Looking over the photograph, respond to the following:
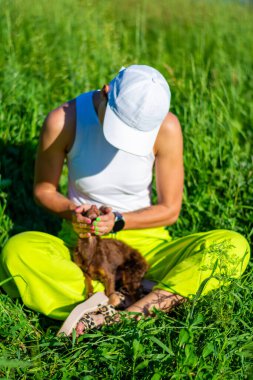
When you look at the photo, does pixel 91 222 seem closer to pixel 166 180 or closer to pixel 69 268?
pixel 69 268

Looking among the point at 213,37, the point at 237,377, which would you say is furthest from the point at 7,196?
the point at 213,37

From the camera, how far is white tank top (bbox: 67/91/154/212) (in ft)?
14.3

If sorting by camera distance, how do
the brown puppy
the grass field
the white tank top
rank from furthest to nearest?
the white tank top < the brown puppy < the grass field

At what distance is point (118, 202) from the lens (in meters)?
4.52

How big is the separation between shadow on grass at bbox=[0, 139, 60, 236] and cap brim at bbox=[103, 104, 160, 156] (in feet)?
5.30

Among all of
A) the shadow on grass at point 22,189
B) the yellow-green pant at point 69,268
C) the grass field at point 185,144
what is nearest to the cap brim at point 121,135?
the yellow-green pant at point 69,268

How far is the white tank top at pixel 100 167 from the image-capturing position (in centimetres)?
436

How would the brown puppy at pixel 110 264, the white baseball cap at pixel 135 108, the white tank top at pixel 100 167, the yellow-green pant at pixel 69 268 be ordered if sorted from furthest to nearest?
the white tank top at pixel 100 167 → the brown puppy at pixel 110 264 → the yellow-green pant at pixel 69 268 → the white baseball cap at pixel 135 108

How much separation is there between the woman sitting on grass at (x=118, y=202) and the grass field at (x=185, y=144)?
0.17 metres

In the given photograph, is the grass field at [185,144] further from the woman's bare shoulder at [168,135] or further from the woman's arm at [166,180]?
the woman's bare shoulder at [168,135]

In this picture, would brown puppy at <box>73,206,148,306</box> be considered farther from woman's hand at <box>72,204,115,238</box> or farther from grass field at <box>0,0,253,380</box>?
grass field at <box>0,0,253,380</box>

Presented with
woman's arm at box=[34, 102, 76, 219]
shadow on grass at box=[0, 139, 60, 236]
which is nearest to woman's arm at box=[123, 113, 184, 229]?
woman's arm at box=[34, 102, 76, 219]

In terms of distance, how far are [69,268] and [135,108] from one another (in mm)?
1121

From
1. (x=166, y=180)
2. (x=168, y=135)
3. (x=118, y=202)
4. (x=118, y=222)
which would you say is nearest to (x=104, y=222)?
(x=118, y=222)
